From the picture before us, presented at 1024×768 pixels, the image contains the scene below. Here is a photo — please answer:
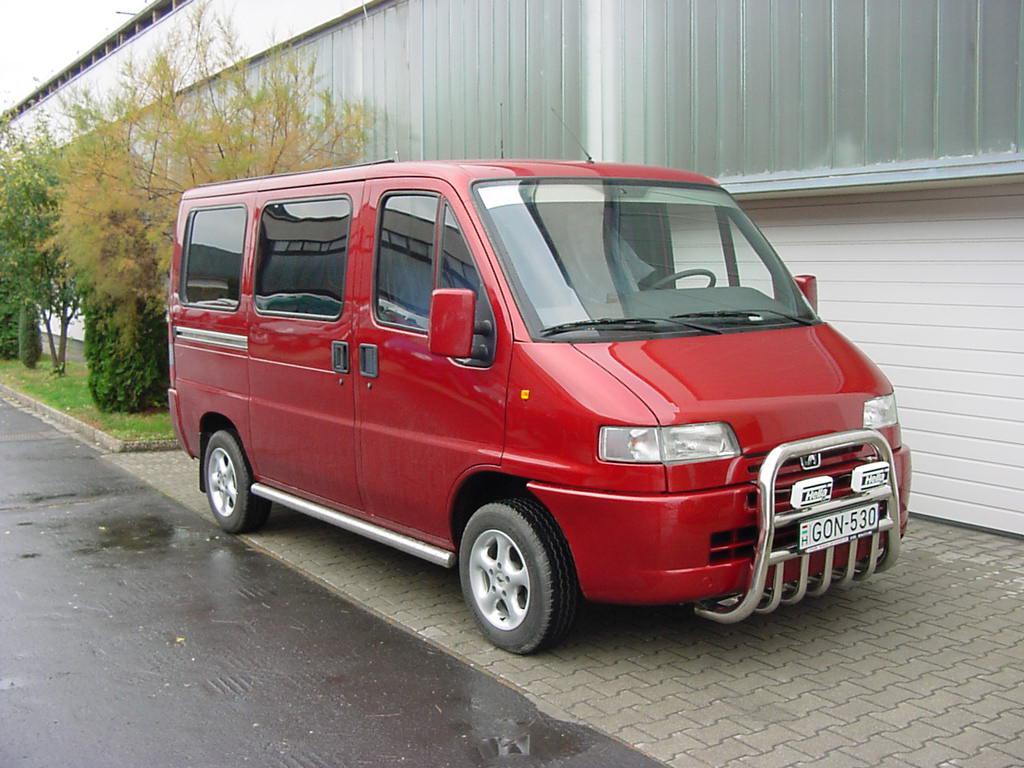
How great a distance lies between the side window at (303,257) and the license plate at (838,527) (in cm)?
285

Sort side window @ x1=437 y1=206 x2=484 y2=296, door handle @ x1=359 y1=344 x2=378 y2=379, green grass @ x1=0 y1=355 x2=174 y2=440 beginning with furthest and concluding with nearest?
green grass @ x1=0 y1=355 x2=174 y2=440 < door handle @ x1=359 y1=344 x2=378 y2=379 < side window @ x1=437 y1=206 x2=484 y2=296

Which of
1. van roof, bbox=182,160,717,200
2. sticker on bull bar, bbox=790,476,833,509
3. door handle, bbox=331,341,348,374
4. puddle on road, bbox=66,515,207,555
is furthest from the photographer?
puddle on road, bbox=66,515,207,555

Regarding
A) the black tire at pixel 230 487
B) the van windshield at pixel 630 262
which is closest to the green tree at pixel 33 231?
the black tire at pixel 230 487

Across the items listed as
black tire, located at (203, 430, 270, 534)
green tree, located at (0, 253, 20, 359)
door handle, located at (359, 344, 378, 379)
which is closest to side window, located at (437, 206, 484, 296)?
door handle, located at (359, 344, 378, 379)

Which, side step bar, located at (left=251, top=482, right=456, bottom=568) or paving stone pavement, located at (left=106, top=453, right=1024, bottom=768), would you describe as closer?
paving stone pavement, located at (left=106, top=453, right=1024, bottom=768)

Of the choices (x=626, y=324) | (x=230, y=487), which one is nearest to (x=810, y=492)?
(x=626, y=324)

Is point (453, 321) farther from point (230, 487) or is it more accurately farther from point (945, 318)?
→ point (945, 318)

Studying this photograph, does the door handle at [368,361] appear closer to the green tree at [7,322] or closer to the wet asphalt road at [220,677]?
the wet asphalt road at [220,677]

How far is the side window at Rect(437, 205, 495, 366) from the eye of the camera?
5.32m

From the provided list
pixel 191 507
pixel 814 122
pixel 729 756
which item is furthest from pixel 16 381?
pixel 729 756

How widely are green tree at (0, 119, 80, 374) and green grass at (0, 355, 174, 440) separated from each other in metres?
0.71

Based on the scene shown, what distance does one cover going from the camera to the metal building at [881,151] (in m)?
7.22

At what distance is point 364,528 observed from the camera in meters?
6.37

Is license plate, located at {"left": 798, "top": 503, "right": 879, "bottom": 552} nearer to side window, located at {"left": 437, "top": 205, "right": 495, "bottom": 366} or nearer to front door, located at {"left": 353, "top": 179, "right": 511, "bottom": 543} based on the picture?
front door, located at {"left": 353, "top": 179, "right": 511, "bottom": 543}
